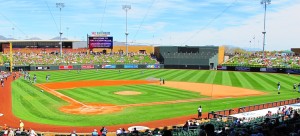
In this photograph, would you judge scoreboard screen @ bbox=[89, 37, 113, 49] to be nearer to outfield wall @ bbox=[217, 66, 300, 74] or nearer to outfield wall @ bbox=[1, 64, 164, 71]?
outfield wall @ bbox=[1, 64, 164, 71]

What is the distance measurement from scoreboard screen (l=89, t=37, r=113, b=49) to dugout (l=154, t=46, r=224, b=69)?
1792 centimetres

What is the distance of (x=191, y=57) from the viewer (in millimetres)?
93938

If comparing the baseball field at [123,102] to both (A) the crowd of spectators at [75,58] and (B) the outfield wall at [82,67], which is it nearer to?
(B) the outfield wall at [82,67]

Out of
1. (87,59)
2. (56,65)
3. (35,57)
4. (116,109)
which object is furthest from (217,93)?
(35,57)

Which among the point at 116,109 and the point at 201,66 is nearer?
the point at 116,109

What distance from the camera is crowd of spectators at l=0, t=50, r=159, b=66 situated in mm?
88562

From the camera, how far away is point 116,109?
31.4 metres

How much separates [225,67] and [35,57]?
5716cm

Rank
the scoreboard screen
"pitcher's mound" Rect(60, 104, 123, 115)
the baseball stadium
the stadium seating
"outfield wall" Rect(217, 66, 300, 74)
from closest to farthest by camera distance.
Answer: the baseball stadium < "pitcher's mound" Rect(60, 104, 123, 115) < "outfield wall" Rect(217, 66, 300, 74) < the stadium seating < the scoreboard screen

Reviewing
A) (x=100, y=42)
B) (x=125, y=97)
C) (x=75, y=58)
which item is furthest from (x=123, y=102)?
(x=100, y=42)

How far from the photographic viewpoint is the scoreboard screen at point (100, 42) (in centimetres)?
10131

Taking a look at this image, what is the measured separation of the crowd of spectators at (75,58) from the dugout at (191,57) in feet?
16.6

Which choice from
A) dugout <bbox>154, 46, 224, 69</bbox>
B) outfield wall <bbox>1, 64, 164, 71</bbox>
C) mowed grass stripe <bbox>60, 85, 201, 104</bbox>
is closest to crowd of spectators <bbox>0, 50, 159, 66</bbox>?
outfield wall <bbox>1, 64, 164, 71</bbox>

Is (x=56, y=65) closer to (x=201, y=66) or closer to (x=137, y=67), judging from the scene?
(x=137, y=67)
